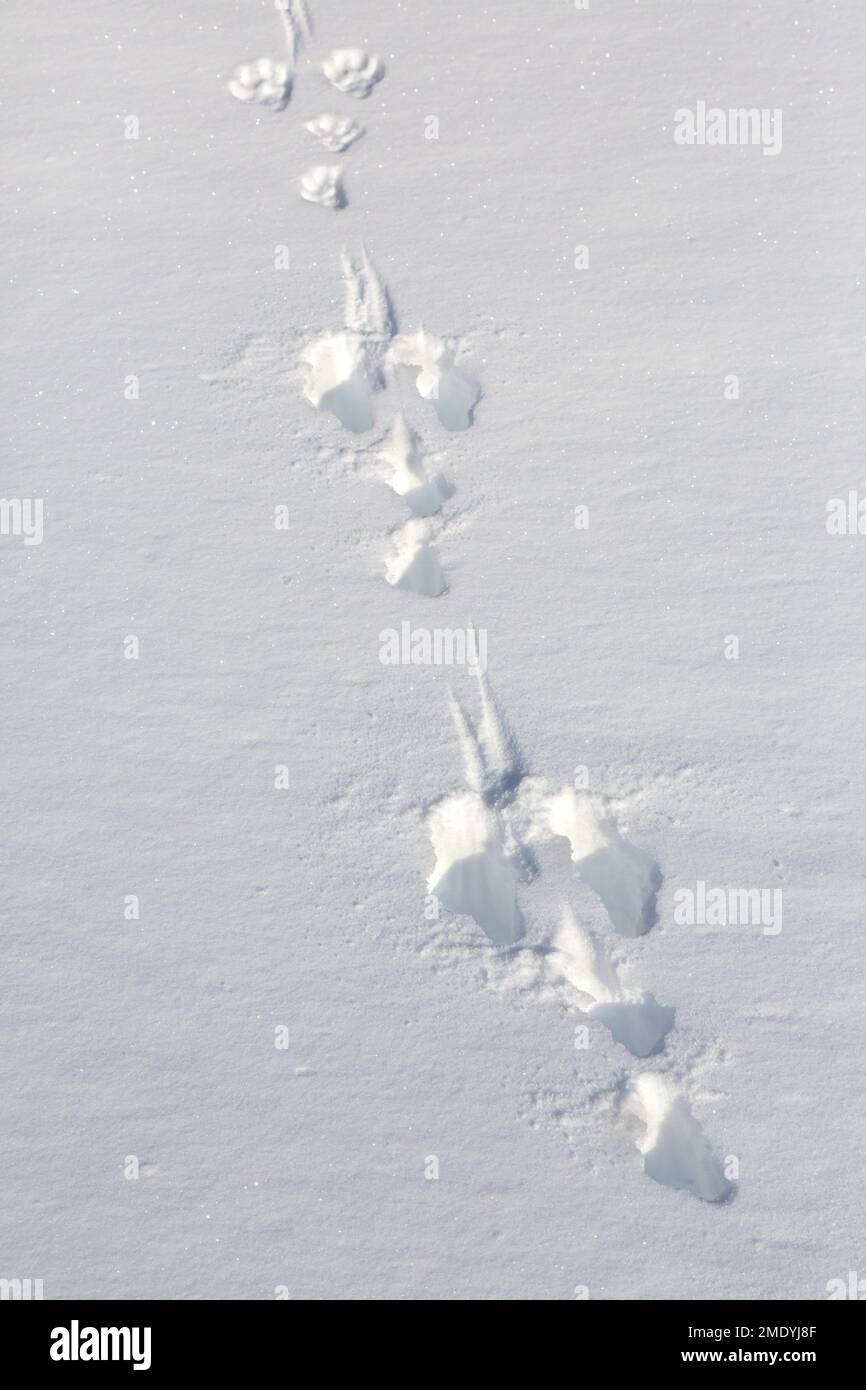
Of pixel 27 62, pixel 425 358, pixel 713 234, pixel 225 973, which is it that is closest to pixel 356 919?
pixel 225 973

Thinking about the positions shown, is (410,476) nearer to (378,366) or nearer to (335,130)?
(378,366)

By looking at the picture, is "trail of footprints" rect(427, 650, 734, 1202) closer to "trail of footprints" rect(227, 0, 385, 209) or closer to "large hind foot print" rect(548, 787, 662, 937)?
"large hind foot print" rect(548, 787, 662, 937)

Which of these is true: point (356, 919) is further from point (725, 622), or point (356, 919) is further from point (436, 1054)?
point (725, 622)

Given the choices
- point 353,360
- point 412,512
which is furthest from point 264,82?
point 412,512

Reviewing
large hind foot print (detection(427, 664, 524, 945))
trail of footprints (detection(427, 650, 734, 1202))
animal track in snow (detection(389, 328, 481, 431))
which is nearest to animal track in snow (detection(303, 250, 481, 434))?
animal track in snow (detection(389, 328, 481, 431))

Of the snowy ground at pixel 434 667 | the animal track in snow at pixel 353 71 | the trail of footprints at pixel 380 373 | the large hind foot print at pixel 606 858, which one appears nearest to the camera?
the snowy ground at pixel 434 667

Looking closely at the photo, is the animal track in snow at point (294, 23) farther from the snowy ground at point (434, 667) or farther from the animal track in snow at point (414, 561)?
the animal track in snow at point (414, 561)

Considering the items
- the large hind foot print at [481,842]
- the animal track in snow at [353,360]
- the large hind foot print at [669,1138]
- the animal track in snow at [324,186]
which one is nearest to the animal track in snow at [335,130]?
the animal track in snow at [324,186]
